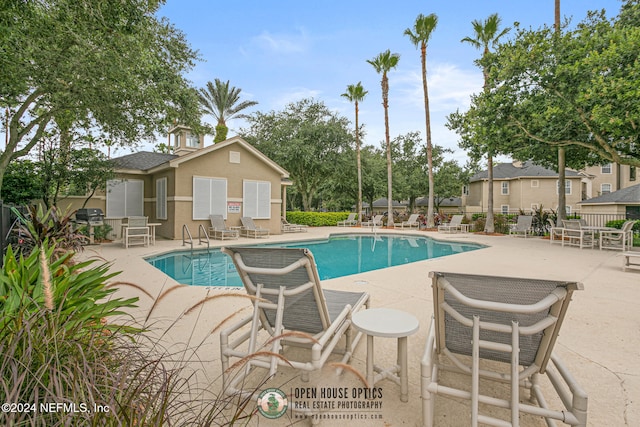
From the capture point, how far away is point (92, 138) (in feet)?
36.8

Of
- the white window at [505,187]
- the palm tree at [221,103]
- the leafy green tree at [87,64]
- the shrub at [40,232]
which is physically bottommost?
the shrub at [40,232]

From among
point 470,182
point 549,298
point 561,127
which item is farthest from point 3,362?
point 470,182

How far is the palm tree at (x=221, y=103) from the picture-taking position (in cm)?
2409

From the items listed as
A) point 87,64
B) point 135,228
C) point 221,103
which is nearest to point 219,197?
point 135,228

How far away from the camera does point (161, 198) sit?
1381 centimetres

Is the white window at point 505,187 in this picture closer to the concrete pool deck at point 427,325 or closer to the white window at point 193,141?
the concrete pool deck at point 427,325

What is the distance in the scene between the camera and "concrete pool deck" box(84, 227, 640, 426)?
2057 millimetres

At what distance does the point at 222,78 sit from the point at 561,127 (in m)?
22.4

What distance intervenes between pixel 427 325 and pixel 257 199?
12.8m

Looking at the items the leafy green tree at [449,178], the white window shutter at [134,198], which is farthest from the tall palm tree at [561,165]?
the white window shutter at [134,198]

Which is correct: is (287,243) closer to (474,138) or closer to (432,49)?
(474,138)

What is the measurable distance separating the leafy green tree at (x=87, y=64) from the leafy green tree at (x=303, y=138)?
1365 cm

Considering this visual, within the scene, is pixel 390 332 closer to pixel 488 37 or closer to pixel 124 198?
pixel 124 198

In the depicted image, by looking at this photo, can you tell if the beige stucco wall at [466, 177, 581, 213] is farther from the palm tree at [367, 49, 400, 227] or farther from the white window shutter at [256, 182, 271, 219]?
the white window shutter at [256, 182, 271, 219]
